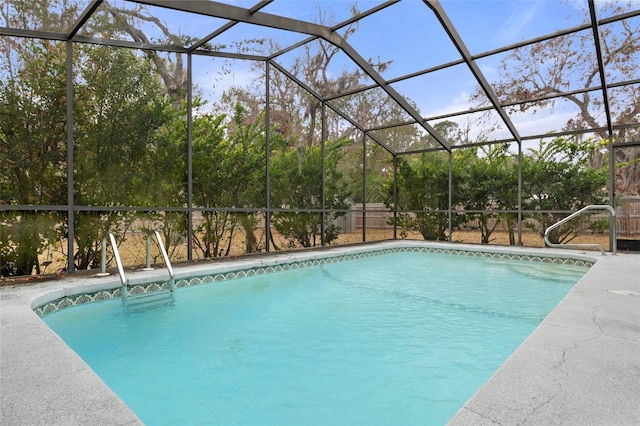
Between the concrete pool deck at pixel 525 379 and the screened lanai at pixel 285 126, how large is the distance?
2.43 m

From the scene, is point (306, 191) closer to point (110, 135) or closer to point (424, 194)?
point (424, 194)

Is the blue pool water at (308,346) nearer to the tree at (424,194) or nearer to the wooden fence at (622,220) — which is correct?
the wooden fence at (622,220)

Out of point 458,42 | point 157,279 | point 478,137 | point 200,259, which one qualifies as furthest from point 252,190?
point 478,137

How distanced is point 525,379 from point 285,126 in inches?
325

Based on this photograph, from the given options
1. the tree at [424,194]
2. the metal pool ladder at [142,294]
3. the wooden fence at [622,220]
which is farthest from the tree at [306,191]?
the metal pool ladder at [142,294]

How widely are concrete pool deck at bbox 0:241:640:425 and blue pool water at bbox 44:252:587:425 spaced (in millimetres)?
525

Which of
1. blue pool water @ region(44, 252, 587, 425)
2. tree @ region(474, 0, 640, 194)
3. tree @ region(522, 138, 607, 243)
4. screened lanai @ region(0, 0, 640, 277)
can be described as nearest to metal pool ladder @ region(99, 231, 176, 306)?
blue pool water @ region(44, 252, 587, 425)

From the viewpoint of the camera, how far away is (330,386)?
2.59 metres

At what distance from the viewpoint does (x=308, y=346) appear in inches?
132

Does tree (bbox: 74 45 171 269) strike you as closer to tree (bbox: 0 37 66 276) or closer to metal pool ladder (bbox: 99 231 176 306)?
tree (bbox: 0 37 66 276)

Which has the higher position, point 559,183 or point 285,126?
point 285,126

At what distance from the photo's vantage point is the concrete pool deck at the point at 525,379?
59.7 inches

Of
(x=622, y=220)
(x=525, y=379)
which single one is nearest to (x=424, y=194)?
(x=622, y=220)

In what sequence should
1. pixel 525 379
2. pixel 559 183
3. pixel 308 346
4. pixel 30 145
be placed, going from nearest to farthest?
pixel 525 379, pixel 308 346, pixel 30 145, pixel 559 183
